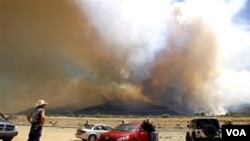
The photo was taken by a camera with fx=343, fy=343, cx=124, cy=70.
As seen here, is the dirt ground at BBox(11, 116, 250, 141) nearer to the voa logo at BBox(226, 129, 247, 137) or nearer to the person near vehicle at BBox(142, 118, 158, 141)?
the person near vehicle at BBox(142, 118, 158, 141)

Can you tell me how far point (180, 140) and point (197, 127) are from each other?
6.78m

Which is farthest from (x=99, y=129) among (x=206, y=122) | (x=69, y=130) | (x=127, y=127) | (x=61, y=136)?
(x=69, y=130)

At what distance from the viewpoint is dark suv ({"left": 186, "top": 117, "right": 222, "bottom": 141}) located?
22.3 metres

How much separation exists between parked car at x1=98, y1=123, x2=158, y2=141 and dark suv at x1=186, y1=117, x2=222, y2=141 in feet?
14.7

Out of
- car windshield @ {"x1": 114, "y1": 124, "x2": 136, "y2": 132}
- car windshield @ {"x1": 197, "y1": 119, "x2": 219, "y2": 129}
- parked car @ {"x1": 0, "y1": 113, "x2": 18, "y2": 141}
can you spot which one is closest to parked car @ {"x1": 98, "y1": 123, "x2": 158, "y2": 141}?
car windshield @ {"x1": 114, "y1": 124, "x2": 136, "y2": 132}

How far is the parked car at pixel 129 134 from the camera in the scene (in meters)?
19.5

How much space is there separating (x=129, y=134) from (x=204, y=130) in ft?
19.2

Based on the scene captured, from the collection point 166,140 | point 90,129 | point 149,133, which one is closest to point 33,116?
point 149,133

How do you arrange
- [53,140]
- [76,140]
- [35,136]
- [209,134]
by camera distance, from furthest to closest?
[76,140], [53,140], [209,134], [35,136]

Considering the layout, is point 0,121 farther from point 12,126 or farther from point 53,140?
point 53,140

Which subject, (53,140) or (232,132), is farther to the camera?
(53,140)

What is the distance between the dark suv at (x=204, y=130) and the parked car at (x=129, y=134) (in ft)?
14.7

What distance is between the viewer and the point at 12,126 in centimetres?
1981

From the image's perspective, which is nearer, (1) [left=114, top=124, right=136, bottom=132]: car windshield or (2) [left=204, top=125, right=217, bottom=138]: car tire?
(1) [left=114, top=124, right=136, bottom=132]: car windshield
